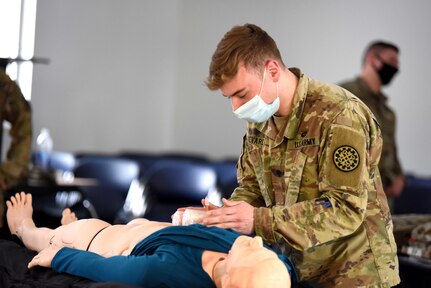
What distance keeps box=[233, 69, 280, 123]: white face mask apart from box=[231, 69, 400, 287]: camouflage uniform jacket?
0.20 feet

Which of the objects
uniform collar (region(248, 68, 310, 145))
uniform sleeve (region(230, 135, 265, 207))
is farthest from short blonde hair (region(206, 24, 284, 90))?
uniform sleeve (region(230, 135, 265, 207))

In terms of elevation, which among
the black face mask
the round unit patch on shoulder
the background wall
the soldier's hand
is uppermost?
the round unit patch on shoulder

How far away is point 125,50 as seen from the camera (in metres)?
8.48

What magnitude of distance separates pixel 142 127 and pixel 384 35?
3.16 metres

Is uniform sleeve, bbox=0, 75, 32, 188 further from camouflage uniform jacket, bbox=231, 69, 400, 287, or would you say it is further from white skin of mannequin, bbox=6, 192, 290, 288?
camouflage uniform jacket, bbox=231, 69, 400, 287

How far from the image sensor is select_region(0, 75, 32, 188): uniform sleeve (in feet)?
7.99

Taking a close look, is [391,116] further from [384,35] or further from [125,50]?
[125,50]

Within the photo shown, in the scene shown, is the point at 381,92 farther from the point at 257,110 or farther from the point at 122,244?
the point at 122,244

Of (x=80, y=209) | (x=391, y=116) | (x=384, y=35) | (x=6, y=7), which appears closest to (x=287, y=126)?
(x=6, y=7)

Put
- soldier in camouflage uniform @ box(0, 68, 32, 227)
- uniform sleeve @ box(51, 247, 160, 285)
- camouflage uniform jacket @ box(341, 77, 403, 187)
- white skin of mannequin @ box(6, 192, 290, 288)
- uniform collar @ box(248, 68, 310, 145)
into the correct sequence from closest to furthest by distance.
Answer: white skin of mannequin @ box(6, 192, 290, 288)
uniform sleeve @ box(51, 247, 160, 285)
uniform collar @ box(248, 68, 310, 145)
soldier in camouflage uniform @ box(0, 68, 32, 227)
camouflage uniform jacket @ box(341, 77, 403, 187)

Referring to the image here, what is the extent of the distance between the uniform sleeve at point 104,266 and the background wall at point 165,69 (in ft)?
12.7

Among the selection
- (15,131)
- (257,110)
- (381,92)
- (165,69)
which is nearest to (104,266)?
(257,110)

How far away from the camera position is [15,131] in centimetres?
254

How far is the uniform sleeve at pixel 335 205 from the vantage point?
1.92 m
